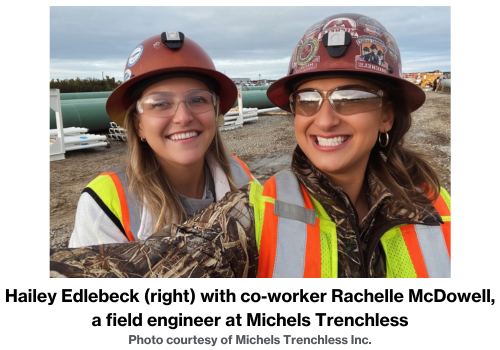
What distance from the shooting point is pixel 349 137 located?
6.23 ft

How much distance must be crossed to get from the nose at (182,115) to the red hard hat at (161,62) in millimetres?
275

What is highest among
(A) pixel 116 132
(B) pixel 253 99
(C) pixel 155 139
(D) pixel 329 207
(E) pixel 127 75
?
(B) pixel 253 99

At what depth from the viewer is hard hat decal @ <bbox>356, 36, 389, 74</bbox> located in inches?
75.1

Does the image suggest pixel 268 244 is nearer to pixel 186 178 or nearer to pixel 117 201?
pixel 117 201


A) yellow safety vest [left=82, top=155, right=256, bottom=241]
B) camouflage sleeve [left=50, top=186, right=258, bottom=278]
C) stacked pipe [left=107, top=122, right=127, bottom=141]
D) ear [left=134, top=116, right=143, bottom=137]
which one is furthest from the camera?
stacked pipe [left=107, top=122, right=127, bottom=141]

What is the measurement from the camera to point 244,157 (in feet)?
33.2

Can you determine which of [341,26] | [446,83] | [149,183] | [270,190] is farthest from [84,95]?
[446,83]

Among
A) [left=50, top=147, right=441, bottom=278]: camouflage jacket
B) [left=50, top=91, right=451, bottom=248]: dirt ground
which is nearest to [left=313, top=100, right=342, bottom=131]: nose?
[left=50, top=147, right=441, bottom=278]: camouflage jacket

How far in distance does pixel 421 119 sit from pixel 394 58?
54.6 feet

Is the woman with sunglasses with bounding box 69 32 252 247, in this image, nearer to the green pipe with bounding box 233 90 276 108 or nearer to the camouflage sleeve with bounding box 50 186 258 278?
the camouflage sleeve with bounding box 50 186 258 278

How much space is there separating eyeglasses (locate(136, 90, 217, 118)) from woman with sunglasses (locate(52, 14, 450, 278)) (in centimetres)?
91

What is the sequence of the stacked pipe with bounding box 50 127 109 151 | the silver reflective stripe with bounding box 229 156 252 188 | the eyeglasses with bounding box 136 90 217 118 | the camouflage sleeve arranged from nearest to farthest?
the camouflage sleeve → the eyeglasses with bounding box 136 90 217 118 → the silver reflective stripe with bounding box 229 156 252 188 → the stacked pipe with bounding box 50 127 109 151

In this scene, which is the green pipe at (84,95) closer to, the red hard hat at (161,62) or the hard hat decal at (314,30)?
the red hard hat at (161,62)

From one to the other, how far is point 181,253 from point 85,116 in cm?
1239
